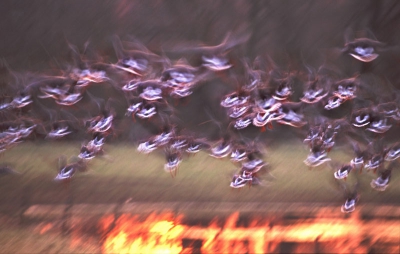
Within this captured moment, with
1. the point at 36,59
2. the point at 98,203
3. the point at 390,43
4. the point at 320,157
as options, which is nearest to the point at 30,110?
the point at 36,59

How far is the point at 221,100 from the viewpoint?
103 centimetres

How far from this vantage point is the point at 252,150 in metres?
1.03

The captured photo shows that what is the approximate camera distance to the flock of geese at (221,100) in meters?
1.02

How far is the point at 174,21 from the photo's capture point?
1.03 metres

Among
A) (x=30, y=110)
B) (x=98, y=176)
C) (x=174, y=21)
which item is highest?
(x=174, y=21)

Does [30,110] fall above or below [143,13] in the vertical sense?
below

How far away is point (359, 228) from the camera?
3.24ft

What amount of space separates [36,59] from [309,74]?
0.47 m

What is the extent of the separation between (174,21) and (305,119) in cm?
28

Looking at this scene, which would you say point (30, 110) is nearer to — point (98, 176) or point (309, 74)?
point (98, 176)

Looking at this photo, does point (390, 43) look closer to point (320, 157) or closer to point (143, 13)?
point (320, 157)

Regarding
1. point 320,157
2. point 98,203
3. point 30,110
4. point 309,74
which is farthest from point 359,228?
point 30,110

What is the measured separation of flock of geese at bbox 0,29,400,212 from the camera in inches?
40.1

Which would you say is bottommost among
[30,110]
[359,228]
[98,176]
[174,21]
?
[359,228]
